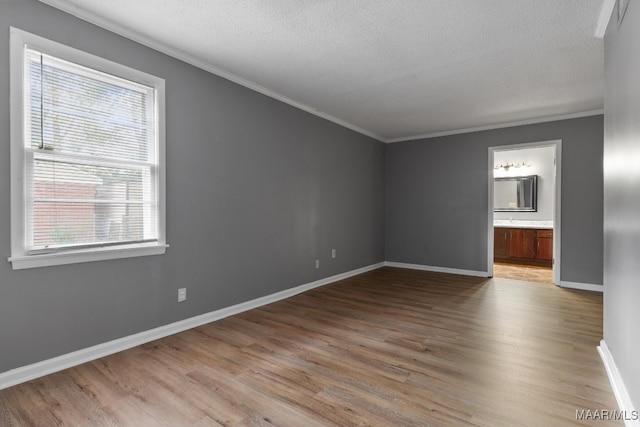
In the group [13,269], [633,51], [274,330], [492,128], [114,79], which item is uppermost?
[492,128]

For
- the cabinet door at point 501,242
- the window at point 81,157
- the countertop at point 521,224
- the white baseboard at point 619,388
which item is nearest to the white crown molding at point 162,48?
the window at point 81,157

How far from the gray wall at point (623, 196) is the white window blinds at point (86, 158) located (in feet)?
10.7

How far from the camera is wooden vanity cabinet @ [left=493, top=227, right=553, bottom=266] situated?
21.3ft

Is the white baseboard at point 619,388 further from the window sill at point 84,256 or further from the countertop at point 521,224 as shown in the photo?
the countertop at point 521,224

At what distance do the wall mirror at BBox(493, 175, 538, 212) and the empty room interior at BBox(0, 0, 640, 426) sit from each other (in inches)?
99.3

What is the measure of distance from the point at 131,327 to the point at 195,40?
2446 millimetres

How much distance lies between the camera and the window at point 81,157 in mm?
2129

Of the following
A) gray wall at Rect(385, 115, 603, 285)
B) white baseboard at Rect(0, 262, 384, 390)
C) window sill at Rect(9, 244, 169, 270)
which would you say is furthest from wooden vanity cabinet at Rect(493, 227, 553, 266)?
window sill at Rect(9, 244, 169, 270)

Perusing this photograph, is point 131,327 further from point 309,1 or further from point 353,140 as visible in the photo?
point 353,140

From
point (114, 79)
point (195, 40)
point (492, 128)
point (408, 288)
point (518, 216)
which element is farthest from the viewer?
point (518, 216)

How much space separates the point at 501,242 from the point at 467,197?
200 centimetres

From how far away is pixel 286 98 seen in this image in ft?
13.6

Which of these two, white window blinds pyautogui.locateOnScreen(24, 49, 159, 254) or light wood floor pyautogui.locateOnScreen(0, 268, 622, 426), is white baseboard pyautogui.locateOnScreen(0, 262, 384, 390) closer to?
light wood floor pyautogui.locateOnScreen(0, 268, 622, 426)

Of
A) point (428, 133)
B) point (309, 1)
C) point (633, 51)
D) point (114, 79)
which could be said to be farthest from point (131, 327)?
point (428, 133)
